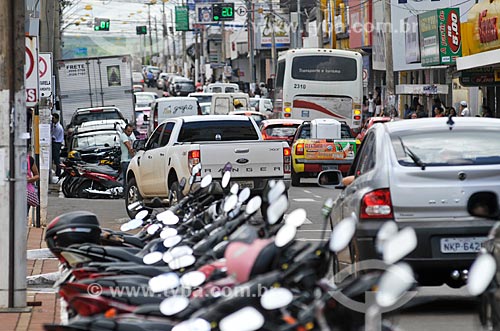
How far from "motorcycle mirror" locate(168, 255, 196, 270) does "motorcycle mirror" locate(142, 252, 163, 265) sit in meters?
0.87

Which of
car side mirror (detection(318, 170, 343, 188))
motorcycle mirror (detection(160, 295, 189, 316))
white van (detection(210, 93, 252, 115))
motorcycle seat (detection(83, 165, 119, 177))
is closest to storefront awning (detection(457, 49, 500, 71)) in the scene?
white van (detection(210, 93, 252, 115))

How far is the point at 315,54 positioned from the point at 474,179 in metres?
32.3

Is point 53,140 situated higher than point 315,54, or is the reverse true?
point 315,54

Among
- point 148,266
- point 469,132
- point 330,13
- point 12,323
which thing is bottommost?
point 12,323

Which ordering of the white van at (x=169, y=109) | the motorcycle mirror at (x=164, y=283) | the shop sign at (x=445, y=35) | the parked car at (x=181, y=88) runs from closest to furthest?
the motorcycle mirror at (x=164, y=283) < the white van at (x=169, y=109) < the shop sign at (x=445, y=35) < the parked car at (x=181, y=88)

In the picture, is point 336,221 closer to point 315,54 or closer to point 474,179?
point 474,179

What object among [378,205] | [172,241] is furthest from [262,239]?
[378,205]

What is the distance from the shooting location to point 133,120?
42.9 m

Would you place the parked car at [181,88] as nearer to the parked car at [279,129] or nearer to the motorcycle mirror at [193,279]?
the parked car at [279,129]

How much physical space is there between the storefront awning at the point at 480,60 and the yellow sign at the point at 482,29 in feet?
1.93

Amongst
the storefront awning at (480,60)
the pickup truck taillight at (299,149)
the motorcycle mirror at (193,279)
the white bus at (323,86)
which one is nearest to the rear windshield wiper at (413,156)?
the motorcycle mirror at (193,279)

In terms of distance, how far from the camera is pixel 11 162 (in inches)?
395

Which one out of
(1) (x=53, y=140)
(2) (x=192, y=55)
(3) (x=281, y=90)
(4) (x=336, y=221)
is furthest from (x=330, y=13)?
(2) (x=192, y=55)

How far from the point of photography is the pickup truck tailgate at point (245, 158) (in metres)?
17.8
